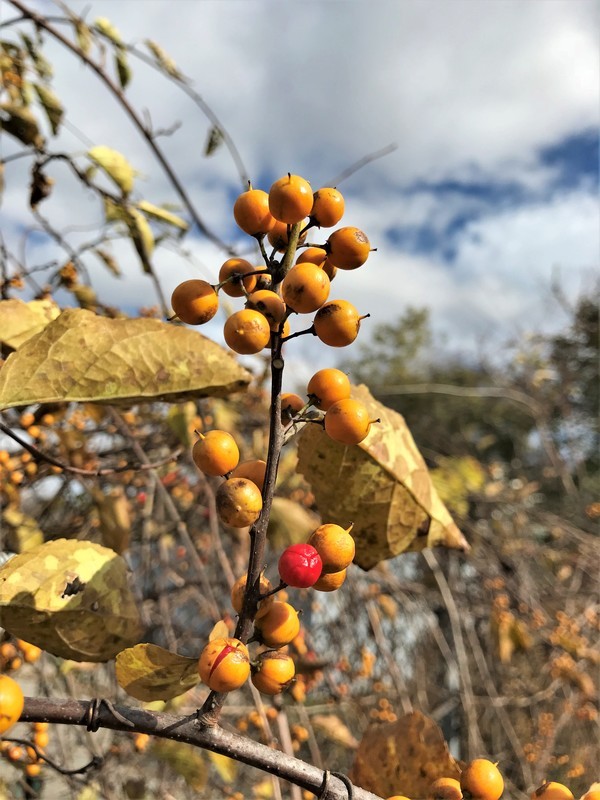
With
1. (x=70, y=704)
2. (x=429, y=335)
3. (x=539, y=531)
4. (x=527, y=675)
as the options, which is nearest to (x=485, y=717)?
(x=527, y=675)

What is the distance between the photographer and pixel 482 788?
44cm

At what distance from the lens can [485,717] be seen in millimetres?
3297

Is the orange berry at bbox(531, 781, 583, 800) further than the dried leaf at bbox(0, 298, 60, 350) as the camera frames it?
No

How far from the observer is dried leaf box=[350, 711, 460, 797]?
54cm

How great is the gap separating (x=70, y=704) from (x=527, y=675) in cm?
353

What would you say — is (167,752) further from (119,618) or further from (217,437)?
(217,437)

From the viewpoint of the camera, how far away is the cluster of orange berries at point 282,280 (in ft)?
1.31

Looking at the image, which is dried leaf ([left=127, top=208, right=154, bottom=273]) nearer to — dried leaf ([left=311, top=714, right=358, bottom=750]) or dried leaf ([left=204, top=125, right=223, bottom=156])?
dried leaf ([left=204, top=125, right=223, bottom=156])

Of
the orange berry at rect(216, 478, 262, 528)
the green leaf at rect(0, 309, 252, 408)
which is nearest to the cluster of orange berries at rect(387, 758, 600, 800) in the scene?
the orange berry at rect(216, 478, 262, 528)

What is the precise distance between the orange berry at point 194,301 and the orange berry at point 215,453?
0.28ft

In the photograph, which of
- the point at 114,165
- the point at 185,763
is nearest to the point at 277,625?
the point at 114,165

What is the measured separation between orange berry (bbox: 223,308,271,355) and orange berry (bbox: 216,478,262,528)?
9cm

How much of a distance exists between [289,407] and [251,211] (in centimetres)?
15

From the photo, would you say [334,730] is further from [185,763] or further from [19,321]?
[19,321]
